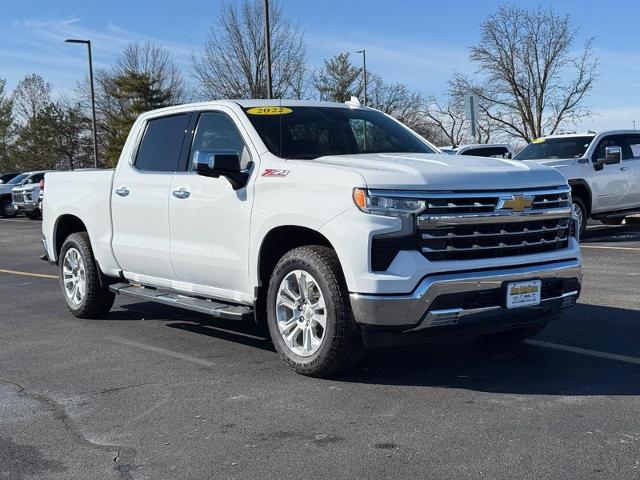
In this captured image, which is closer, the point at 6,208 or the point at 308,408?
the point at 308,408

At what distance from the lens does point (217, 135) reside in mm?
6191

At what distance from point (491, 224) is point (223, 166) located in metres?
1.90

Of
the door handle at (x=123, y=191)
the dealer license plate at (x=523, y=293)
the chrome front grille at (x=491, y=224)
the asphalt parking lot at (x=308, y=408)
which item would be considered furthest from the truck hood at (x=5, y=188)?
the dealer license plate at (x=523, y=293)

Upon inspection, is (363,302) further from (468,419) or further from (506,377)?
(506,377)

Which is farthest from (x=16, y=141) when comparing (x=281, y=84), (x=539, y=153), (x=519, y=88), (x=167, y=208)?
(x=167, y=208)

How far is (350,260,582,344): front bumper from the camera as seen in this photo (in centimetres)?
459

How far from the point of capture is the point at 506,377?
17.0ft

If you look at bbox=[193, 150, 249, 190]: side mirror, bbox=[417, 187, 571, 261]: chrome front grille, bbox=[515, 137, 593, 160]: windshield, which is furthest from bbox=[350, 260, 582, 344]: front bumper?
bbox=[515, 137, 593, 160]: windshield

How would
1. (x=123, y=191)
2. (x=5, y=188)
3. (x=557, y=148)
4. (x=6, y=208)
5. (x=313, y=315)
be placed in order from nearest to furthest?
(x=313, y=315), (x=123, y=191), (x=557, y=148), (x=6, y=208), (x=5, y=188)

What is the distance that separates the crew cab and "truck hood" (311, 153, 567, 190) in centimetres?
848

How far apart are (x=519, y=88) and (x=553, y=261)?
33.3 m

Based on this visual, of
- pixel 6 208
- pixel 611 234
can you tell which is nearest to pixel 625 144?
pixel 611 234

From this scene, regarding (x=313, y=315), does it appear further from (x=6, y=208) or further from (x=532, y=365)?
(x=6, y=208)

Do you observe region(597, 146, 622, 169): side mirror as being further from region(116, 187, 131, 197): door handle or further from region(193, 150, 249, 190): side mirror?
region(193, 150, 249, 190): side mirror
